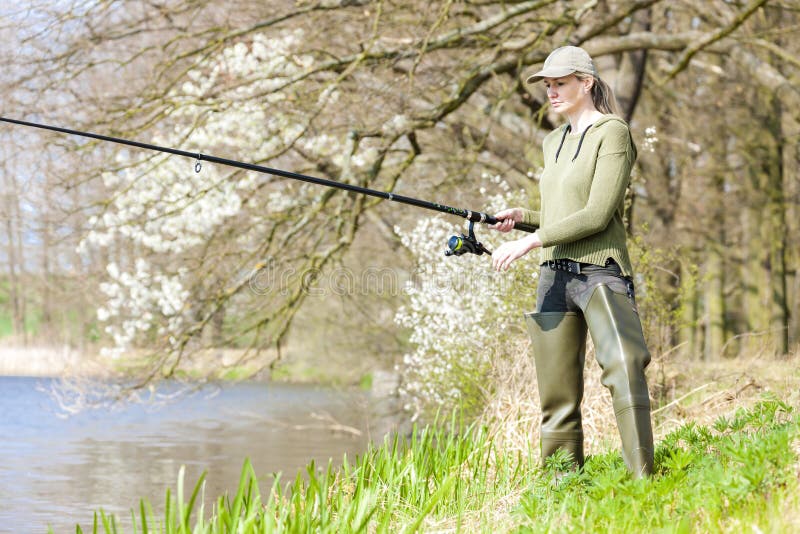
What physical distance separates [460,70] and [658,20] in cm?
611

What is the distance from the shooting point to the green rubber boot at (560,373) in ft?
12.8

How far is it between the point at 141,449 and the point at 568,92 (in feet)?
29.8

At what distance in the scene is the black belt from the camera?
12.5ft

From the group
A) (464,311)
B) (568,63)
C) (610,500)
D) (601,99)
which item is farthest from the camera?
(464,311)

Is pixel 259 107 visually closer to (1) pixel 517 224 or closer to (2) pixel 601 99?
(1) pixel 517 224

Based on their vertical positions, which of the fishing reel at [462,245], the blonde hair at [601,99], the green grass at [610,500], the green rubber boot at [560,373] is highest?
the blonde hair at [601,99]

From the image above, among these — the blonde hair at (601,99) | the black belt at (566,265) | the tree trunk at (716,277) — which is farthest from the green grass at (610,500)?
the tree trunk at (716,277)

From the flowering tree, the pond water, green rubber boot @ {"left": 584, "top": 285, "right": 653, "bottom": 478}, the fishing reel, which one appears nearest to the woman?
green rubber boot @ {"left": 584, "top": 285, "right": 653, "bottom": 478}

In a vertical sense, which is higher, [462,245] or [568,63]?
[568,63]

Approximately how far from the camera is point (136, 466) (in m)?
10.2

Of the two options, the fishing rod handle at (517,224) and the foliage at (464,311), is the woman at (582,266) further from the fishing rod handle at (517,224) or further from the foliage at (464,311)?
the foliage at (464,311)

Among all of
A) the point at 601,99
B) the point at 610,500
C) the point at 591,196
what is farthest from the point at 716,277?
the point at 610,500

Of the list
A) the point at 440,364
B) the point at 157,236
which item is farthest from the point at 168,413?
the point at 440,364

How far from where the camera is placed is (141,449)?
11.7 m
